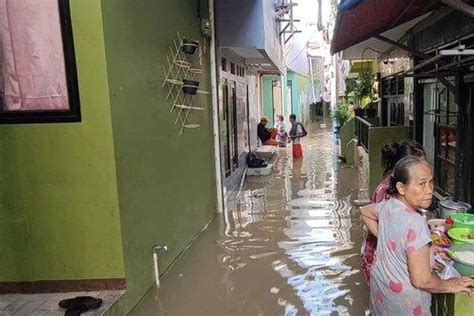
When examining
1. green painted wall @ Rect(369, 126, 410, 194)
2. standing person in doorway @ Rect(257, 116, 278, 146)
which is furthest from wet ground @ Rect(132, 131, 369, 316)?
standing person in doorway @ Rect(257, 116, 278, 146)

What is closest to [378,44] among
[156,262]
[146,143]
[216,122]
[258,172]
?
[216,122]

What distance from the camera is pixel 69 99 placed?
11.1 feet

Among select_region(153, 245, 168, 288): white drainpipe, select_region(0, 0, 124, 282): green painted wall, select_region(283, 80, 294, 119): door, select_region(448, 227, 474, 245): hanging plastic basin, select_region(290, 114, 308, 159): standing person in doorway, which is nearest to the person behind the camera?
select_region(448, 227, 474, 245): hanging plastic basin

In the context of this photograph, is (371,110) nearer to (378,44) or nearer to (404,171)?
(378,44)

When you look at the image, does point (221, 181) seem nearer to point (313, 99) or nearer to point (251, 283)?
point (251, 283)

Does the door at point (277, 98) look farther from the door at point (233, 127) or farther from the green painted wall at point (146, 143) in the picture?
the green painted wall at point (146, 143)

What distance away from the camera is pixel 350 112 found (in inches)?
606

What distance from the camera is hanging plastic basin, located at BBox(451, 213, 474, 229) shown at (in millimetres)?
2551

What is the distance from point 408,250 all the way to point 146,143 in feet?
8.98

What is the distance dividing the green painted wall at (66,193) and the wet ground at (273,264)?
730 mm

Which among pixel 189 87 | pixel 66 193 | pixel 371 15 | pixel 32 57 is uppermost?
pixel 371 15

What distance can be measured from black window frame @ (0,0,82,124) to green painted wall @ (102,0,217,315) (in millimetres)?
270

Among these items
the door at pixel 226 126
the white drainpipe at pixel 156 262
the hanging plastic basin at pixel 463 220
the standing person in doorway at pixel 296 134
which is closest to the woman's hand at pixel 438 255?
the hanging plastic basin at pixel 463 220

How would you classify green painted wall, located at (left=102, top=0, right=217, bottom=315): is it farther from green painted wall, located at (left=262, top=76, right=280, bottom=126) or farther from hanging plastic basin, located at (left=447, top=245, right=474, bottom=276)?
green painted wall, located at (left=262, top=76, right=280, bottom=126)
